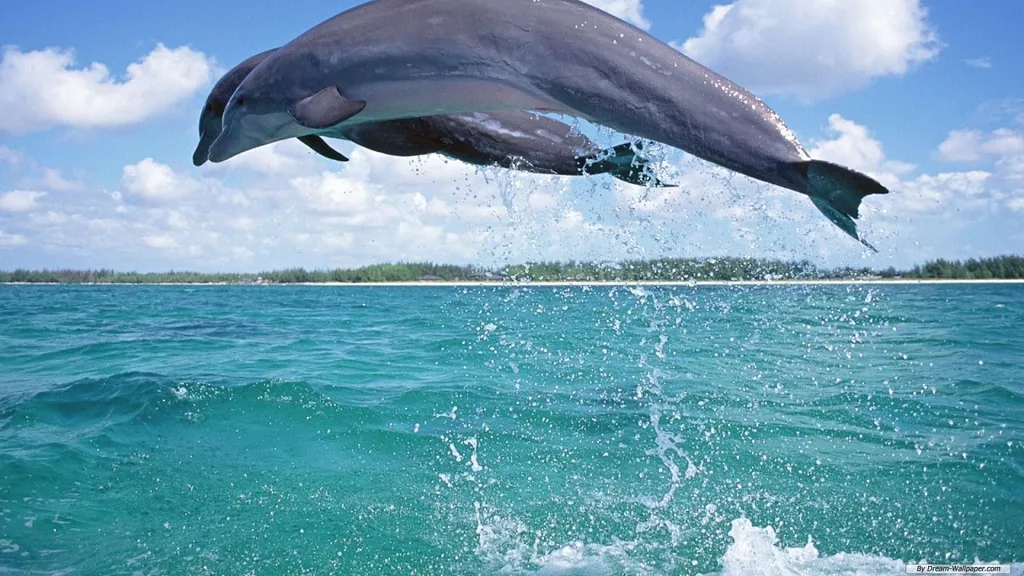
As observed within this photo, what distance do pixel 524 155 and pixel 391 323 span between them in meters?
27.4

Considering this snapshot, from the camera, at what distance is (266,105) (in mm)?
4402

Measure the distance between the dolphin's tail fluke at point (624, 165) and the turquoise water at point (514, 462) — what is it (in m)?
3.41

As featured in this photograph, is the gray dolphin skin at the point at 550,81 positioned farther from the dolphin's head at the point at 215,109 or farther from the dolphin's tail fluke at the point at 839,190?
the dolphin's head at the point at 215,109

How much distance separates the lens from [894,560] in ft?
21.3

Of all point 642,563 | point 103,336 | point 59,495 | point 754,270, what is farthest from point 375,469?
point 103,336

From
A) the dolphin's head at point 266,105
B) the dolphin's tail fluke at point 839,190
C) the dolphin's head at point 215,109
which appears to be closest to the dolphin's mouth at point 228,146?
the dolphin's head at point 266,105

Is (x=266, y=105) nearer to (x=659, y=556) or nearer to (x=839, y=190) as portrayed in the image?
(x=839, y=190)

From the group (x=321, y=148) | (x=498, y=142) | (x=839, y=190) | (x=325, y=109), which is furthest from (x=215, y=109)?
(x=839, y=190)

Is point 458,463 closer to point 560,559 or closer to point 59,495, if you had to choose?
point 560,559

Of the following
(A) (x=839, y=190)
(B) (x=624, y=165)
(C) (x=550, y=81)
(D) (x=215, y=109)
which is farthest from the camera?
(D) (x=215, y=109)

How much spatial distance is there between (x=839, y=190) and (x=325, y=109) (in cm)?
248

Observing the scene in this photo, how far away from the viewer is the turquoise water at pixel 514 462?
672 cm

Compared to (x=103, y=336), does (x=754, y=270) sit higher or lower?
higher

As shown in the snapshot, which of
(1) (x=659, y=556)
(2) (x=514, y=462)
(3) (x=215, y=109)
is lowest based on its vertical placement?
(1) (x=659, y=556)
